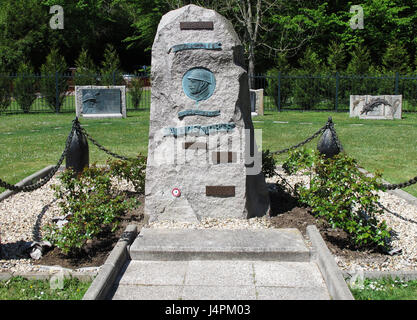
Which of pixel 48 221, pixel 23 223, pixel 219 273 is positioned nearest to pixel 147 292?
pixel 219 273

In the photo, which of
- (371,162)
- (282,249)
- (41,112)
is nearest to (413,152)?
(371,162)

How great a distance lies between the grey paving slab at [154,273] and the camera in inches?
175

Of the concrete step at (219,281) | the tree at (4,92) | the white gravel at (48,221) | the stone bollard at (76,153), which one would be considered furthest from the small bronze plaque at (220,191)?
the tree at (4,92)

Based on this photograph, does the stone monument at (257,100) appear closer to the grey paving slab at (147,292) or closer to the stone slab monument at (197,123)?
the stone slab monument at (197,123)

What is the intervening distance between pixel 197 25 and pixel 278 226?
8.67 feet

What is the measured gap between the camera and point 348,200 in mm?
5117

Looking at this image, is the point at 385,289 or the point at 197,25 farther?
the point at 197,25

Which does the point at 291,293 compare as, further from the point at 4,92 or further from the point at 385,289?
the point at 4,92

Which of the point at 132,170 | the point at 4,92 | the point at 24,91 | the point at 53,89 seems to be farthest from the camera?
the point at 53,89

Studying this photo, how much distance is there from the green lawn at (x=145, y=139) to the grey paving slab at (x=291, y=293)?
391 centimetres

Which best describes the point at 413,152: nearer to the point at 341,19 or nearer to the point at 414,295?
the point at 414,295

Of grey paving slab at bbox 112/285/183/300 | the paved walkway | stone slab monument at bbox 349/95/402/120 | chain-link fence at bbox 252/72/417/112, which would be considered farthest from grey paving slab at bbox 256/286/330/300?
chain-link fence at bbox 252/72/417/112

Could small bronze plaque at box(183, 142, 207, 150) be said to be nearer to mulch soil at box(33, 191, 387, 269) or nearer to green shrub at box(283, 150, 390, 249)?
mulch soil at box(33, 191, 387, 269)
